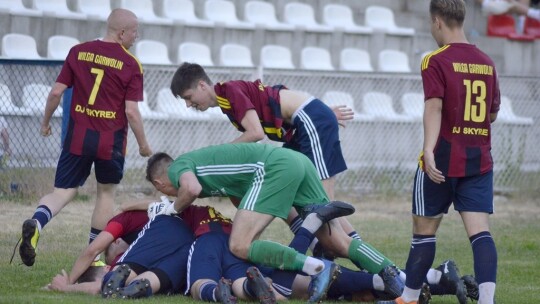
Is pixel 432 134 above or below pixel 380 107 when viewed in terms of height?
above

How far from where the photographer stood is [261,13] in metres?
17.3

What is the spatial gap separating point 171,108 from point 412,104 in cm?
341

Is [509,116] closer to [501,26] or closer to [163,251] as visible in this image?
[501,26]

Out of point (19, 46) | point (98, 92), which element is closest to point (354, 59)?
point (19, 46)

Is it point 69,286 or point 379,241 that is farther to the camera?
point 379,241

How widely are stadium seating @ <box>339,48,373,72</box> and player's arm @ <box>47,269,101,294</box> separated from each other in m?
9.61

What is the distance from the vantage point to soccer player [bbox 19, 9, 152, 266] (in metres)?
8.39

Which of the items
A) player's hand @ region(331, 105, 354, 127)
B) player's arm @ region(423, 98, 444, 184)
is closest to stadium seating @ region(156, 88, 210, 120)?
player's hand @ region(331, 105, 354, 127)

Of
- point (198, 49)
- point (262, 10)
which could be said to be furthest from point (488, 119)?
point (262, 10)

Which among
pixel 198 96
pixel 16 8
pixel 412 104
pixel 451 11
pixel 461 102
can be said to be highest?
pixel 451 11

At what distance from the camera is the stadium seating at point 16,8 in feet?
47.1

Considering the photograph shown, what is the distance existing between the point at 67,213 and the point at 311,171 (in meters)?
4.53

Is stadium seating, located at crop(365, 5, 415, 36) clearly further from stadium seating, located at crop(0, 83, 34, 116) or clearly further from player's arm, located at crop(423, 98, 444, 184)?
player's arm, located at crop(423, 98, 444, 184)

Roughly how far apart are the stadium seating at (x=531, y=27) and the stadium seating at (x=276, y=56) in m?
4.88
